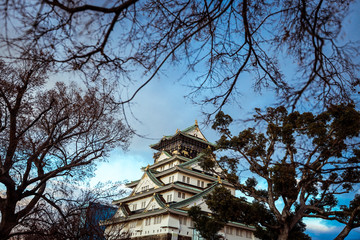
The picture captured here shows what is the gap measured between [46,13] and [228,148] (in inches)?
433

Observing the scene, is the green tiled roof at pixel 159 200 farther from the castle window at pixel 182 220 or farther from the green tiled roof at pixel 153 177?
the green tiled roof at pixel 153 177

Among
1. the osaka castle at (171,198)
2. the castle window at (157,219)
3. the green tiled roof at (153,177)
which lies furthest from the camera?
the green tiled roof at (153,177)

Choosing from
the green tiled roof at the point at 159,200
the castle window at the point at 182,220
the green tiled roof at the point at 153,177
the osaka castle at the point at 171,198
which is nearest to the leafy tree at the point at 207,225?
the osaka castle at the point at 171,198

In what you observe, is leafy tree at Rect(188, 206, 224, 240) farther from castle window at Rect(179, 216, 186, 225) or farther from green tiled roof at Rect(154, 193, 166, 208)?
green tiled roof at Rect(154, 193, 166, 208)

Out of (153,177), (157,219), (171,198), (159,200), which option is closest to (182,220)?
(157,219)

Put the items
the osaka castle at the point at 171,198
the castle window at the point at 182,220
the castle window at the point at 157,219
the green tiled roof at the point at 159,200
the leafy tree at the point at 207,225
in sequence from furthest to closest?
the castle window at the point at 157,219, the green tiled roof at the point at 159,200, the castle window at the point at 182,220, the osaka castle at the point at 171,198, the leafy tree at the point at 207,225

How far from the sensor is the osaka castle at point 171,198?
2167cm

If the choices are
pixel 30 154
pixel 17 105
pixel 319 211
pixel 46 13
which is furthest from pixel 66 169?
pixel 319 211

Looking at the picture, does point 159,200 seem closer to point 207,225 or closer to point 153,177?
point 153,177

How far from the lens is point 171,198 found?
24.7 m

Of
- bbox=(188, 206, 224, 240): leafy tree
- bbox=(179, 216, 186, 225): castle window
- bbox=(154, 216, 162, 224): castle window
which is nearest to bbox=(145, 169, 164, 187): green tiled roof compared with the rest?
bbox=(154, 216, 162, 224): castle window

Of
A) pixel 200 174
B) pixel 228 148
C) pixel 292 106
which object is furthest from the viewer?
pixel 200 174

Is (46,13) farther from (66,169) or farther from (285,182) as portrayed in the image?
(285,182)

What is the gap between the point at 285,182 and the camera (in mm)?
9922
